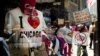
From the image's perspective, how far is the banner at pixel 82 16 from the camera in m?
1.79

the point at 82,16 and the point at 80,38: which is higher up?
the point at 82,16

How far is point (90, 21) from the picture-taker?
1.80 m

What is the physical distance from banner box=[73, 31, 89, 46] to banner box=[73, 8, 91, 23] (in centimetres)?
10

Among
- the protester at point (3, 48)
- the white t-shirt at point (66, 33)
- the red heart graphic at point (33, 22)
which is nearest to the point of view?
the protester at point (3, 48)

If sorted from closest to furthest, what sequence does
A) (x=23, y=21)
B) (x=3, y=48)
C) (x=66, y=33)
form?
1. (x=3, y=48)
2. (x=23, y=21)
3. (x=66, y=33)

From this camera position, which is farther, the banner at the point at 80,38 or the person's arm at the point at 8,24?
the banner at the point at 80,38

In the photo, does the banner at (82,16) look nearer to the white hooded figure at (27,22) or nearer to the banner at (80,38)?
→ the banner at (80,38)

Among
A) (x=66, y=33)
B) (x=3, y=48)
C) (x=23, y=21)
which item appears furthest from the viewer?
(x=66, y=33)

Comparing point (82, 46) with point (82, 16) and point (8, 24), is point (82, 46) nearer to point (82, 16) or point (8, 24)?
point (82, 16)

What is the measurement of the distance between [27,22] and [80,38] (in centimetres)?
40

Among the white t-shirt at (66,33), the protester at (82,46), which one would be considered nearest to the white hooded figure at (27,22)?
the white t-shirt at (66,33)

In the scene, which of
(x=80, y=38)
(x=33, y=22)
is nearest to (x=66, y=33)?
(x=80, y=38)

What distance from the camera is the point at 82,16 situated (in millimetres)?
1788

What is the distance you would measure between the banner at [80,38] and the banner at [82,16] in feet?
0.32
